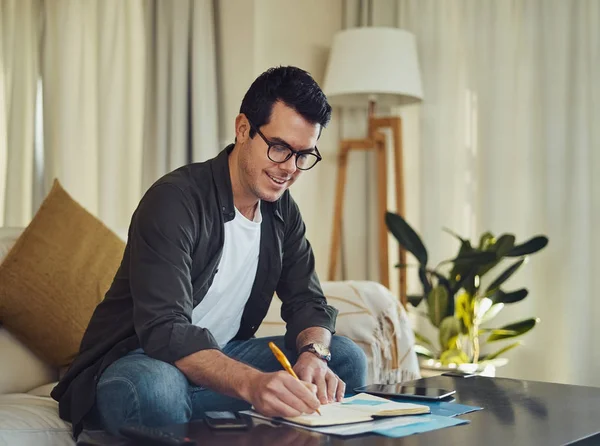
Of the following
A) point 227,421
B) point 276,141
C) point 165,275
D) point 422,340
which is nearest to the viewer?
point 227,421

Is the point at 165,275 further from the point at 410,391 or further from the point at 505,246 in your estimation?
the point at 505,246

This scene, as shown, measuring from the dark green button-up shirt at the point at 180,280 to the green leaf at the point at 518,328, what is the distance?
4.86ft

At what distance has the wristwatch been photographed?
1.78 m

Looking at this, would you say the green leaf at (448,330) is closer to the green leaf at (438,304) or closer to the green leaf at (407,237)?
the green leaf at (438,304)

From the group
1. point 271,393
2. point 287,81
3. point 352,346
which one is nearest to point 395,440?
point 271,393

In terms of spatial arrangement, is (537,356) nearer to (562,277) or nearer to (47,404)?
(562,277)

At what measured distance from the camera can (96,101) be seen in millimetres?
3428

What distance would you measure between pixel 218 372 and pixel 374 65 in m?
2.27

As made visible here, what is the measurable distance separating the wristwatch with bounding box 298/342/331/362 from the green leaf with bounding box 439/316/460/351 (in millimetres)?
1517

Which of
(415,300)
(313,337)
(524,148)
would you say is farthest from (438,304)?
(313,337)

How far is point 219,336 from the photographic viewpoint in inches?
76.3

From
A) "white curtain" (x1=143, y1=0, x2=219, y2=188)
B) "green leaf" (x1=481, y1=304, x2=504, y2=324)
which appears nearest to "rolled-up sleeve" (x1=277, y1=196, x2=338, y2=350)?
"green leaf" (x1=481, y1=304, x2=504, y2=324)

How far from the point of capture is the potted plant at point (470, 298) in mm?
3232

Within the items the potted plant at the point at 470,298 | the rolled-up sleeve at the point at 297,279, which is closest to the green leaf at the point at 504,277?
Answer: the potted plant at the point at 470,298
